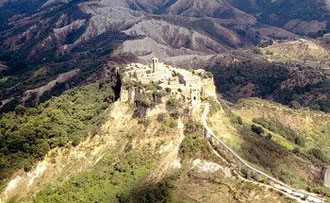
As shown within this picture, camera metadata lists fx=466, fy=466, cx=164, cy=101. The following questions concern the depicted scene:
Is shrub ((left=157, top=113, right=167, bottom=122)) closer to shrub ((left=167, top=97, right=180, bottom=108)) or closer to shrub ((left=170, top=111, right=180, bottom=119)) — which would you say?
shrub ((left=170, top=111, right=180, bottom=119))

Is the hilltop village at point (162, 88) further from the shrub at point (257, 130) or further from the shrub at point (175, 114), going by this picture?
the shrub at point (257, 130)

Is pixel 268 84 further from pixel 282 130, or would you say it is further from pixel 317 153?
pixel 317 153

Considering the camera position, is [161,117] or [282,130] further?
[282,130]

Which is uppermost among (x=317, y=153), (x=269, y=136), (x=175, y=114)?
(x=175, y=114)

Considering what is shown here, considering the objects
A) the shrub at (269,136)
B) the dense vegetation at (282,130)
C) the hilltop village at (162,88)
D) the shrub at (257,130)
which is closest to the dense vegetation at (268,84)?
the dense vegetation at (282,130)

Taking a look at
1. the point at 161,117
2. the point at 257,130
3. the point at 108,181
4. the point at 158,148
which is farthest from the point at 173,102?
the point at 257,130

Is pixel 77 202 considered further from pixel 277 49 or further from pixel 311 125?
pixel 277 49

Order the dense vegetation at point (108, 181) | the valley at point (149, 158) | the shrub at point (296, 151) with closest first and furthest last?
the valley at point (149, 158), the dense vegetation at point (108, 181), the shrub at point (296, 151)
